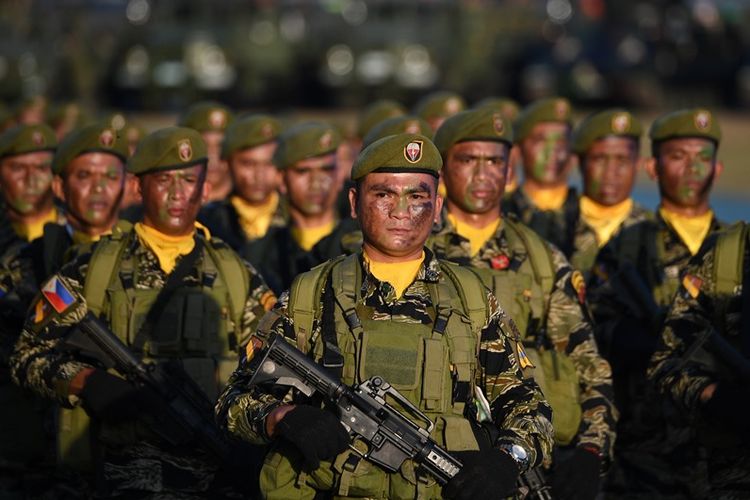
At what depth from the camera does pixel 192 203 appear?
7836 mm

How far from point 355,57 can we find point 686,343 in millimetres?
29111

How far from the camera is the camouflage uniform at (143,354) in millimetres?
7266

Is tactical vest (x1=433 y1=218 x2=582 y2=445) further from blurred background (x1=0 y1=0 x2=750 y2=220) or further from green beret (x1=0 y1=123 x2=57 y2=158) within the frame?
blurred background (x1=0 y1=0 x2=750 y2=220)

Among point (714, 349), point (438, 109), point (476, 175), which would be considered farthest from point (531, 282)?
point (438, 109)

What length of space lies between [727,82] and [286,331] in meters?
31.3

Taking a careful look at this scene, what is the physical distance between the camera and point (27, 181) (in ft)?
33.1

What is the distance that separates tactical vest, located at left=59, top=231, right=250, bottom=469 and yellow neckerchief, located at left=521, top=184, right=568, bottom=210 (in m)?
4.13

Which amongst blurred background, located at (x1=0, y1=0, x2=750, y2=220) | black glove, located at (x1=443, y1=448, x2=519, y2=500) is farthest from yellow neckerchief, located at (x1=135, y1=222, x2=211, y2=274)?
blurred background, located at (x1=0, y1=0, x2=750, y2=220)

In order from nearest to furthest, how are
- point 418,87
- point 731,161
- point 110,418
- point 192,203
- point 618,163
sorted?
point 110,418
point 192,203
point 618,163
point 731,161
point 418,87

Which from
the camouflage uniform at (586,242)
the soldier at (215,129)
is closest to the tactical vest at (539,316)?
the camouflage uniform at (586,242)

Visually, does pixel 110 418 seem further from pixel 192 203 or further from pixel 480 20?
pixel 480 20

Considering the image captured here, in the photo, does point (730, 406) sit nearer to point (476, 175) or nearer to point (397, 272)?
point (397, 272)

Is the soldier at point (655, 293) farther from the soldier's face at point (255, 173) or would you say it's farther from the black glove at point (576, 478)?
the soldier's face at point (255, 173)

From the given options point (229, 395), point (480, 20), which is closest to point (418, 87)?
point (480, 20)
